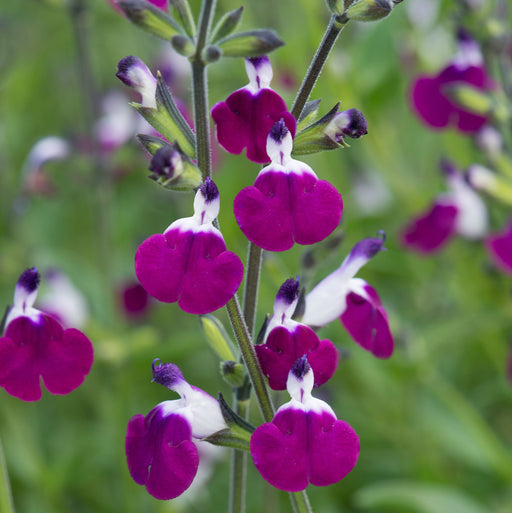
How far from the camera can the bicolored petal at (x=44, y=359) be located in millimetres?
888

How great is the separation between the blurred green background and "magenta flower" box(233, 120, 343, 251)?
0.89 m

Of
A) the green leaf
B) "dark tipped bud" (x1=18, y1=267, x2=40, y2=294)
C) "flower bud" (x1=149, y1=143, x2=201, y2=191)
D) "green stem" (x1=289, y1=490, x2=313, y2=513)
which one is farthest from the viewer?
the green leaf

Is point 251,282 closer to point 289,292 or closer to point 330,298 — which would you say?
point 289,292

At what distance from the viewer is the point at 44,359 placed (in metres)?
0.91

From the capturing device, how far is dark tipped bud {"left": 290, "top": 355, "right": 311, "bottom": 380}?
0.81 metres

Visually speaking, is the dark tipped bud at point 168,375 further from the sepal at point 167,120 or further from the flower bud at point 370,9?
the flower bud at point 370,9

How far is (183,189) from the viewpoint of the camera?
0.83 m

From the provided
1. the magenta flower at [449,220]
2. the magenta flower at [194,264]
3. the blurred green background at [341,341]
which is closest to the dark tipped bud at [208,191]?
the magenta flower at [194,264]

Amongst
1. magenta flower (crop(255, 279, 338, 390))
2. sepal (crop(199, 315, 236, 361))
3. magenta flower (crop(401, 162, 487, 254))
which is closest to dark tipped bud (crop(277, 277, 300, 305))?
magenta flower (crop(255, 279, 338, 390))

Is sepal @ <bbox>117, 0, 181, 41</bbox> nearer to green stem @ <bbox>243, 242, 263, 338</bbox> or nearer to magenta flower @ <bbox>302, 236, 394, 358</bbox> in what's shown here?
green stem @ <bbox>243, 242, 263, 338</bbox>

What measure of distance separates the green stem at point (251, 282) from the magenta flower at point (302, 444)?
3.9 inches

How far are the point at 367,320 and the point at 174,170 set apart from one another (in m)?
0.36

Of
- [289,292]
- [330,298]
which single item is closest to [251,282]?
[289,292]

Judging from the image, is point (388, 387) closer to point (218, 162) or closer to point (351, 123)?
point (218, 162)
